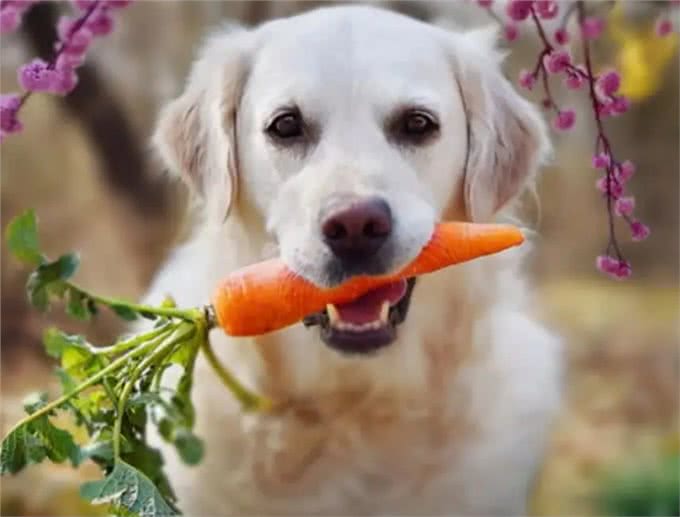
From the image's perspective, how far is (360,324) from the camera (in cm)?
136

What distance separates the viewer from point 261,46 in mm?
1440

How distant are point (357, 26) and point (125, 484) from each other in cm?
58

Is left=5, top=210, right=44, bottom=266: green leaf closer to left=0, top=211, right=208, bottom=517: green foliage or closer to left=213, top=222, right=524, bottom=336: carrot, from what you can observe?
left=0, top=211, right=208, bottom=517: green foliage

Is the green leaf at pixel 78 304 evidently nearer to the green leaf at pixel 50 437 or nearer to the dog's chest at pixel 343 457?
the green leaf at pixel 50 437

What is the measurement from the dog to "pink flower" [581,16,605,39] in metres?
0.13

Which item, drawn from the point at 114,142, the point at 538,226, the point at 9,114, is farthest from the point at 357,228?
the point at 114,142

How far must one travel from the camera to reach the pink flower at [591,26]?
134 centimetres

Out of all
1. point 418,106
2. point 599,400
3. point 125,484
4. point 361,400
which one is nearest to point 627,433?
point 599,400

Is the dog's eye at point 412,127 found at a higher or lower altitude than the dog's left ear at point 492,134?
higher

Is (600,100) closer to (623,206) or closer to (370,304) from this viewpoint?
(623,206)

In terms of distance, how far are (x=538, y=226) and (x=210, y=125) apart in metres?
0.81

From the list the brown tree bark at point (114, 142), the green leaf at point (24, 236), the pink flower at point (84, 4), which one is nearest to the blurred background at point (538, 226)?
the brown tree bark at point (114, 142)

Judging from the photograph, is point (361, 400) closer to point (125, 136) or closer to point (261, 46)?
point (261, 46)

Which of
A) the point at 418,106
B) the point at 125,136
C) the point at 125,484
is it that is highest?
the point at 418,106
